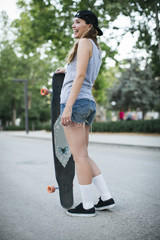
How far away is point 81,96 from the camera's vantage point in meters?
2.73

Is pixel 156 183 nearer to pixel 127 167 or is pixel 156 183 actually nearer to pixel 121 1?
pixel 127 167

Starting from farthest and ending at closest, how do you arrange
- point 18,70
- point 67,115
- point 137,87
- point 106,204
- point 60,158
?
point 18,70, point 137,87, point 60,158, point 106,204, point 67,115

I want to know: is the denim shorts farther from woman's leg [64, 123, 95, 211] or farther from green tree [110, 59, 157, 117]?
green tree [110, 59, 157, 117]

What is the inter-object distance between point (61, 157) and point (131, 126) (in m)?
17.2

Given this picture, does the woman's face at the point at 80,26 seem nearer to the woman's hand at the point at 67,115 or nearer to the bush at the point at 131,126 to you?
the woman's hand at the point at 67,115

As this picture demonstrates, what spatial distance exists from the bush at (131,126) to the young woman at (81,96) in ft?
51.6

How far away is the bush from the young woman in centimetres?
1572

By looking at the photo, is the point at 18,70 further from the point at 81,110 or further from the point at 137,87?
the point at 81,110

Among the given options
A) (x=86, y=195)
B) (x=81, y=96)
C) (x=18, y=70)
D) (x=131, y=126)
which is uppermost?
(x=18, y=70)

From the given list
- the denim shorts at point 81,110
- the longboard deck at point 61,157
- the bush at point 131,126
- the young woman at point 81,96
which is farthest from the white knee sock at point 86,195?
the bush at point 131,126

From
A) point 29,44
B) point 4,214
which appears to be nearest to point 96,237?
point 4,214

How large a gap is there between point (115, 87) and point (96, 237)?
31249 millimetres

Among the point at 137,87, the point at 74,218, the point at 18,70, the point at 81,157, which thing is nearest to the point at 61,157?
the point at 81,157

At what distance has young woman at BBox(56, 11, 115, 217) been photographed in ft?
8.65
